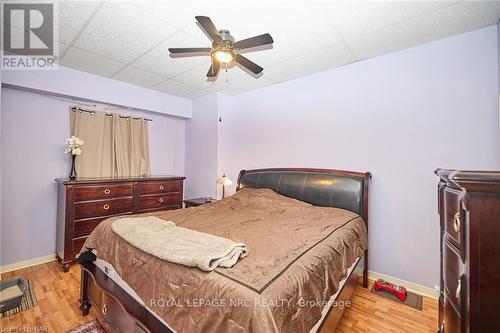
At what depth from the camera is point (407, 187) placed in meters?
2.39

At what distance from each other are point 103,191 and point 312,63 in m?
3.32

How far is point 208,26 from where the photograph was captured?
1.65 meters

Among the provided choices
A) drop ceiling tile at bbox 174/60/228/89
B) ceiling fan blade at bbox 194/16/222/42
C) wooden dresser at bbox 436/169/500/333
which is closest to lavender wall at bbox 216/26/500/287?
drop ceiling tile at bbox 174/60/228/89

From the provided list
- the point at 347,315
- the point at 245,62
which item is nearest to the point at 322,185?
the point at 347,315

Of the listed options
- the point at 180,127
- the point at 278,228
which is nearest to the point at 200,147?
the point at 180,127

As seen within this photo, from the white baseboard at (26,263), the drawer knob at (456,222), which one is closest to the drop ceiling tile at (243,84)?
the drawer knob at (456,222)

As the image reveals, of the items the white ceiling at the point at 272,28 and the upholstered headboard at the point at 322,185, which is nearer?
the white ceiling at the point at 272,28

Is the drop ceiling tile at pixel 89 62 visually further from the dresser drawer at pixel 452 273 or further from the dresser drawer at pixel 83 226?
the dresser drawer at pixel 452 273

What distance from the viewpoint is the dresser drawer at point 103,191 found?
2867 mm

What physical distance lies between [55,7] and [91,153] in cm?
207

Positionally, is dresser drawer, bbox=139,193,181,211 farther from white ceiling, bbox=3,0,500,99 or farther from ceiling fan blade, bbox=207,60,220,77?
ceiling fan blade, bbox=207,60,220,77

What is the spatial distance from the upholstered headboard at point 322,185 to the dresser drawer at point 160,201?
1478 mm

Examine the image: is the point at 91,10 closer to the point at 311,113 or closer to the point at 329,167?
the point at 311,113

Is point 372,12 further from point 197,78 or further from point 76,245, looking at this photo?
point 76,245
